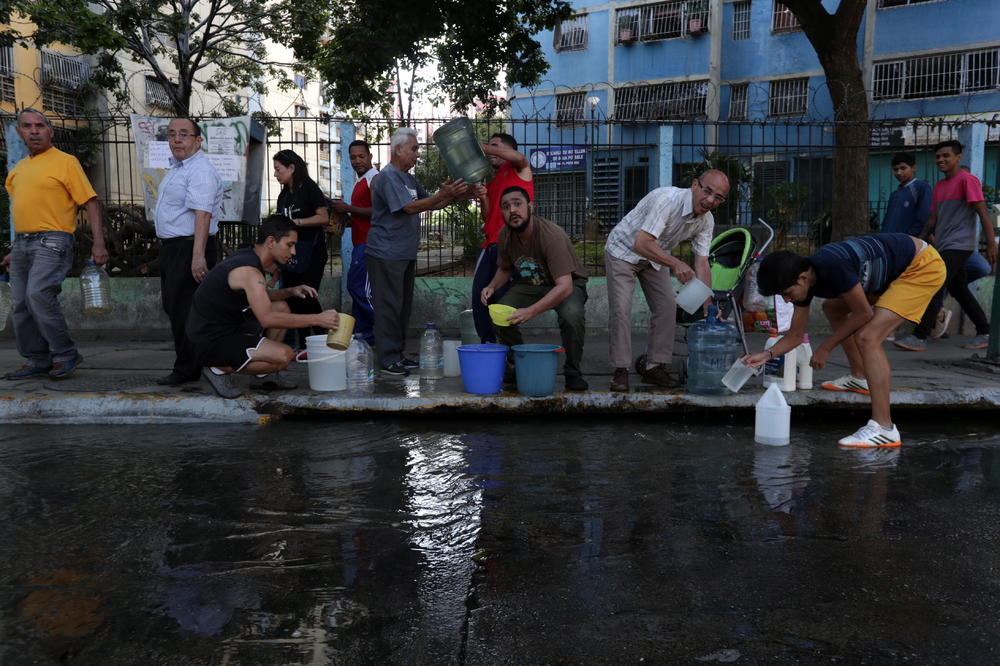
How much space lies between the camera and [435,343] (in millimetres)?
6492

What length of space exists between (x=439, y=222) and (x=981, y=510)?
7656 millimetres

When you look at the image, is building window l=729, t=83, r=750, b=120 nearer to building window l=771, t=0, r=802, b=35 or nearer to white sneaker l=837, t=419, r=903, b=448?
building window l=771, t=0, r=802, b=35

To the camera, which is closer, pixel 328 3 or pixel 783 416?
pixel 783 416

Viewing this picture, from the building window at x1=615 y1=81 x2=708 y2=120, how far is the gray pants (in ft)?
69.0

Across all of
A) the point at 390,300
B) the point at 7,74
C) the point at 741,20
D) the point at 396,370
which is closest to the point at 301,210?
the point at 390,300

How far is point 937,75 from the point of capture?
2295 centimetres

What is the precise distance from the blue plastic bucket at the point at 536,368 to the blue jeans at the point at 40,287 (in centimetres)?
349

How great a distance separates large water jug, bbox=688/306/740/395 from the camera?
5.85m

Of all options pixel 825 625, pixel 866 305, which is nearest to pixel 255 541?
pixel 825 625

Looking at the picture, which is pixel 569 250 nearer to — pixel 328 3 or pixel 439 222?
pixel 439 222

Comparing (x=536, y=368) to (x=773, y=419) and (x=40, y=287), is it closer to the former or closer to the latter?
(x=773, y=419)

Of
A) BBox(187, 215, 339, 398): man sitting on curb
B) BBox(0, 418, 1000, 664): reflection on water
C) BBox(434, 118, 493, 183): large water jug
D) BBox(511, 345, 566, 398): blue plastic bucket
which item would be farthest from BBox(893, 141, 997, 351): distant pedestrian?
BBox(187, 215, 339, 398): man sitting on curb

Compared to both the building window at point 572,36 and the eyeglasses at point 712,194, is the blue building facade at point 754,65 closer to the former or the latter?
the building window at point 572,36

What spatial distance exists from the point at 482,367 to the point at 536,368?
1.27 feet
